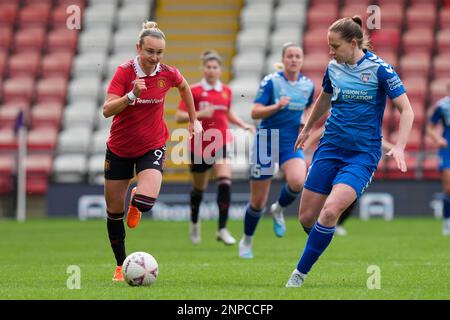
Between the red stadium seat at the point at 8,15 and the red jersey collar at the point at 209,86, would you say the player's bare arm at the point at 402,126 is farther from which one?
the red stadium seat at the point at 8,15

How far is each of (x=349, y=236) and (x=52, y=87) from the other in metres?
11.3

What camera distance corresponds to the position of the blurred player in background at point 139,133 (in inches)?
363

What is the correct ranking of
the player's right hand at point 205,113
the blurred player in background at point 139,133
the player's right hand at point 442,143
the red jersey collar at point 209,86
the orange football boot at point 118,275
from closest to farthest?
the blurred player in background at point 139,133 < the orange football boot at point 118,275 < the player's right hand at point 205,113 < the red jersey collar at point 209,86 < the player's right hand at point 442,143

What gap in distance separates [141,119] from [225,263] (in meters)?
2.68

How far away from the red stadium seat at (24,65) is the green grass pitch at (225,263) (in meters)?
7.41

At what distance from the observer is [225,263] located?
1158 centimetres

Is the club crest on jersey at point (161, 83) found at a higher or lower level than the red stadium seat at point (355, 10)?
lower

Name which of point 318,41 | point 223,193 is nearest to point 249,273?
point 223,193

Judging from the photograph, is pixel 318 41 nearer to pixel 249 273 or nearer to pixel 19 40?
pixel 19 40

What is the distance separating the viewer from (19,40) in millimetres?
27000

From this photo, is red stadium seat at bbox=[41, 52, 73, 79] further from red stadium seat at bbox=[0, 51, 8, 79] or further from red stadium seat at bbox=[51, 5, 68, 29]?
red stadium seat at bbox=[51, 5, 68, 29]

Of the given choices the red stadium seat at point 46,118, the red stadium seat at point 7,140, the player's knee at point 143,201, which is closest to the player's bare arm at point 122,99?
the player's knee at point 143,201
